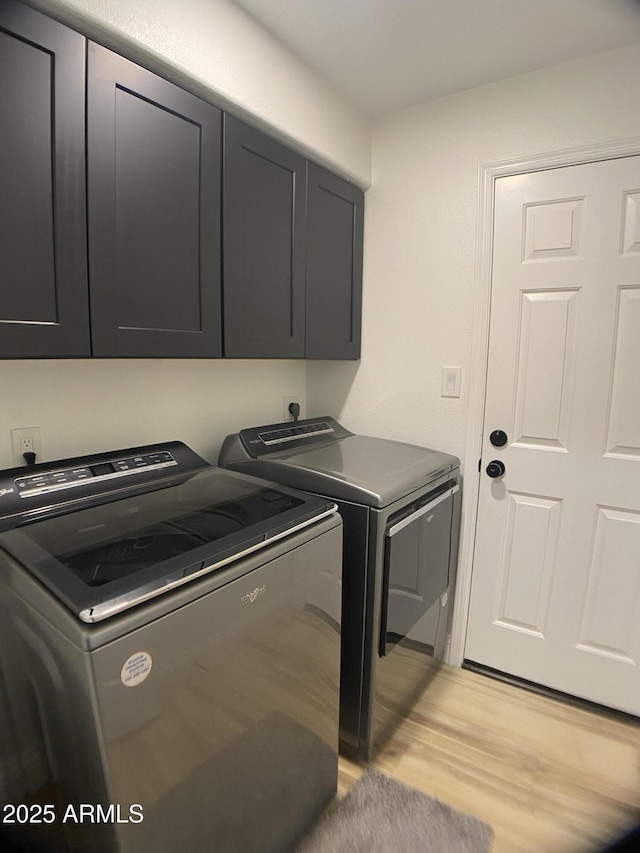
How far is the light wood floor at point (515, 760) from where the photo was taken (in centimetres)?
148

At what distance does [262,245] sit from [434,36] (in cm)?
88

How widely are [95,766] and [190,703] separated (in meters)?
0.18

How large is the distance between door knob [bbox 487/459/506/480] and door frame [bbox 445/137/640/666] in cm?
6

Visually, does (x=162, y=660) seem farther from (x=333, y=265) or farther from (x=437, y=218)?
(x=437, y=218)

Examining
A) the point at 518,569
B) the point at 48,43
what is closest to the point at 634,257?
the point at 518,569

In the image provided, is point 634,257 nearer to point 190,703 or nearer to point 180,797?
point 190,703

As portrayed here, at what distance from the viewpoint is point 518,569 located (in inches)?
80.9

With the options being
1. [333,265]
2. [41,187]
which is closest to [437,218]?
[333,265]

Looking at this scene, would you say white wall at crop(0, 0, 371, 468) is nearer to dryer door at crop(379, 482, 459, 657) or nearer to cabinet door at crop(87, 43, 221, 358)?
cabinet door at crop(87, 43, 221, 358)

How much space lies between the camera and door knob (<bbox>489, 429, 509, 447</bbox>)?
2.02 m

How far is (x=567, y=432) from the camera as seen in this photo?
190 cm

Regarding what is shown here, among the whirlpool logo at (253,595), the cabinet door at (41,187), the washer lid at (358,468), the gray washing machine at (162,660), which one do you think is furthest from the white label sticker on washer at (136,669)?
the washer lid at (358,468)

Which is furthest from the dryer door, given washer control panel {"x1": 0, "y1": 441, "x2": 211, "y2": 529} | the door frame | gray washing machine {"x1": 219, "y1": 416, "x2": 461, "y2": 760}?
washer control panel {"x1": 0, "y1": 441, "x2": 211, "y2": 529}

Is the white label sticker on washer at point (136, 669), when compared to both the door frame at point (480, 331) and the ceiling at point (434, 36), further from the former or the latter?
the ceiling at point (434, 36)
